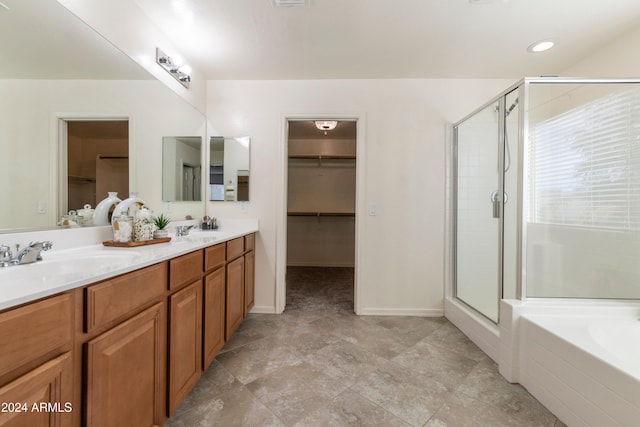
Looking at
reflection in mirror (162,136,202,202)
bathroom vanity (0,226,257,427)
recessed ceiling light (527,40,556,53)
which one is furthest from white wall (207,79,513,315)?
bathroom vanity (0,226,257,427)

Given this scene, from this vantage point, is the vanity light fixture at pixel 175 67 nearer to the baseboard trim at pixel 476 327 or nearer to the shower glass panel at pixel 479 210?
the shower glass panel at pixel 479 210

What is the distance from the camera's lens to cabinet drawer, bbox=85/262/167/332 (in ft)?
2.46

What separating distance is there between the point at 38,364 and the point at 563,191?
2919 mm

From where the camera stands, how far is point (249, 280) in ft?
7.47

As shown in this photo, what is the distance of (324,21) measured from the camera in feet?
5.60

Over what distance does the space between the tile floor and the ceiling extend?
2374 mm

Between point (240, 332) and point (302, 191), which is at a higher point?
point (302, 191)

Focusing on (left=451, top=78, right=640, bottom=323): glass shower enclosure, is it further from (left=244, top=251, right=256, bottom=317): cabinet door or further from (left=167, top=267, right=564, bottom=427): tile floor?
(left=244, top=251, right=256, bottom=317): cabinet door

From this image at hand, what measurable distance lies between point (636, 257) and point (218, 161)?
348cm

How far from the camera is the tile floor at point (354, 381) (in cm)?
125

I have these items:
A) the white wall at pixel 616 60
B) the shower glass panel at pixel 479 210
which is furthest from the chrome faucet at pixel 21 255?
the white wall at pixel 616 60

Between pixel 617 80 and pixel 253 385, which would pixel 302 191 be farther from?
pixel 617 80

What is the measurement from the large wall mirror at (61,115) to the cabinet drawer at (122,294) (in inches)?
24.0

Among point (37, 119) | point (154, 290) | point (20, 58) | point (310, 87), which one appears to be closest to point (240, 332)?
point (154, 290)
